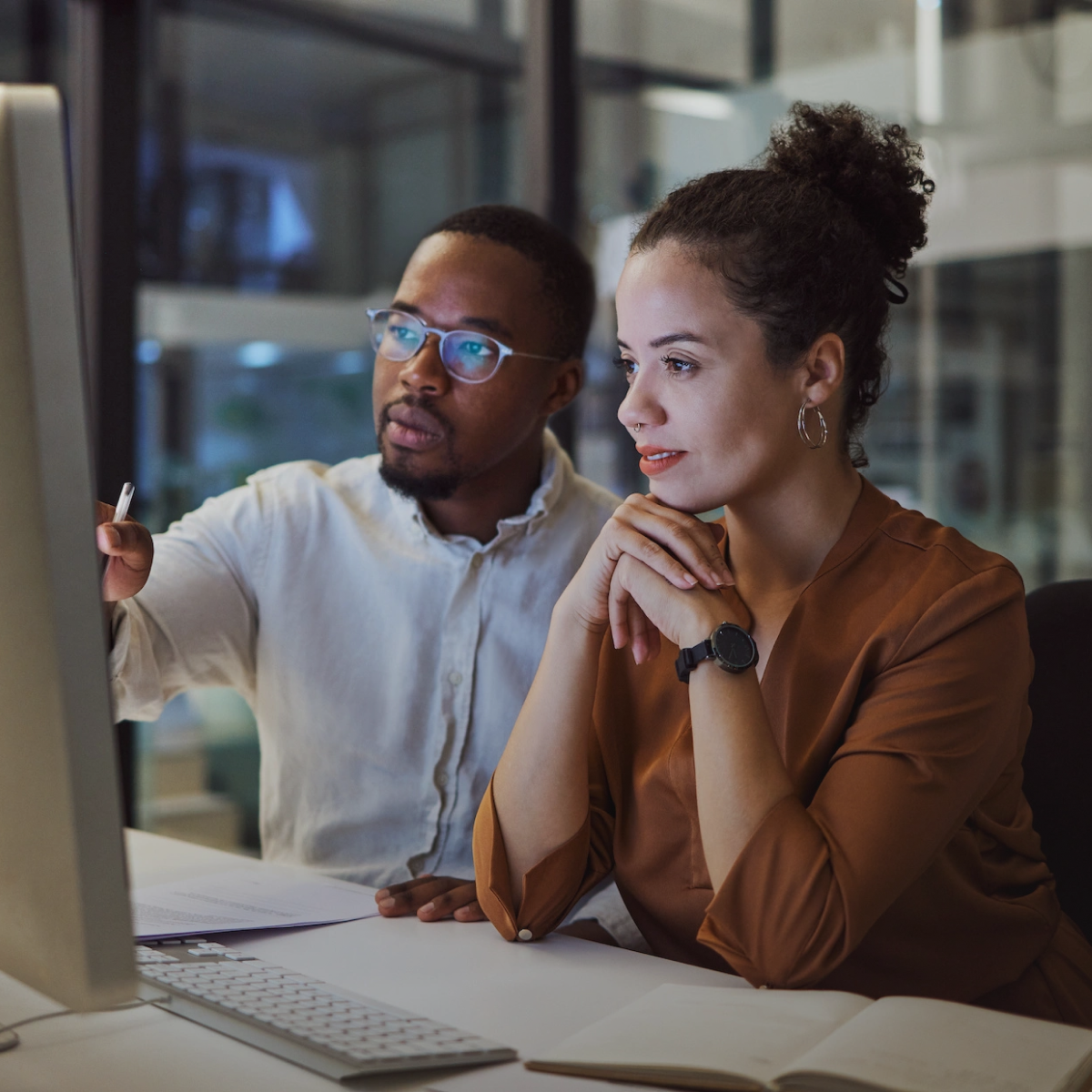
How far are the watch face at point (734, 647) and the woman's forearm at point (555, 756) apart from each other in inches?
7.3

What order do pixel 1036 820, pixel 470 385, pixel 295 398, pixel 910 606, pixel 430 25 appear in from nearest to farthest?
pixel 910 606, pixel 1036 820, pixel 470 385, pixel 430 25, pixel 295 398

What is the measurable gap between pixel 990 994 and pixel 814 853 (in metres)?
0.36

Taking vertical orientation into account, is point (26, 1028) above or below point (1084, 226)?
below

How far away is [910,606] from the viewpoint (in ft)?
4.15

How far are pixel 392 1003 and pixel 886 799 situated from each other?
0.49 metres

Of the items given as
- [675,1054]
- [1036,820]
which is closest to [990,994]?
[1036,820]

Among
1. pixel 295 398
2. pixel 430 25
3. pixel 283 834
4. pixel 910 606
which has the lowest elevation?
pixel 283 834

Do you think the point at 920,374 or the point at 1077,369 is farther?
the point at 920,374

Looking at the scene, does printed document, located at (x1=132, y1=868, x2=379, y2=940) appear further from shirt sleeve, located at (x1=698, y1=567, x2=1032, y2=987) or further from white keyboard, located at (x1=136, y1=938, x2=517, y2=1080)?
shirt sleeve, located at (x1=698, y1=567, x2=1032, y2=987)

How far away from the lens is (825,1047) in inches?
34.2

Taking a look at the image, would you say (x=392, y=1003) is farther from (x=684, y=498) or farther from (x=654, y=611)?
(x=684, y=498)

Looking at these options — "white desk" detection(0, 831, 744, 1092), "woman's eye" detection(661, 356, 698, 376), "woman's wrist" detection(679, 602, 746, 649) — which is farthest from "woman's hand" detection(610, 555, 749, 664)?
"white desk" detection(0, 831, 744, 1092)

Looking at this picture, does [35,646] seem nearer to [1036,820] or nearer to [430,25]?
[1036,820]

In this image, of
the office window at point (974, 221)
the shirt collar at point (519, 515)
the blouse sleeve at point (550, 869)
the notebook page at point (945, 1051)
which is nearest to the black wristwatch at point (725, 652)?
the blouse sleeve at point (550, 869)
